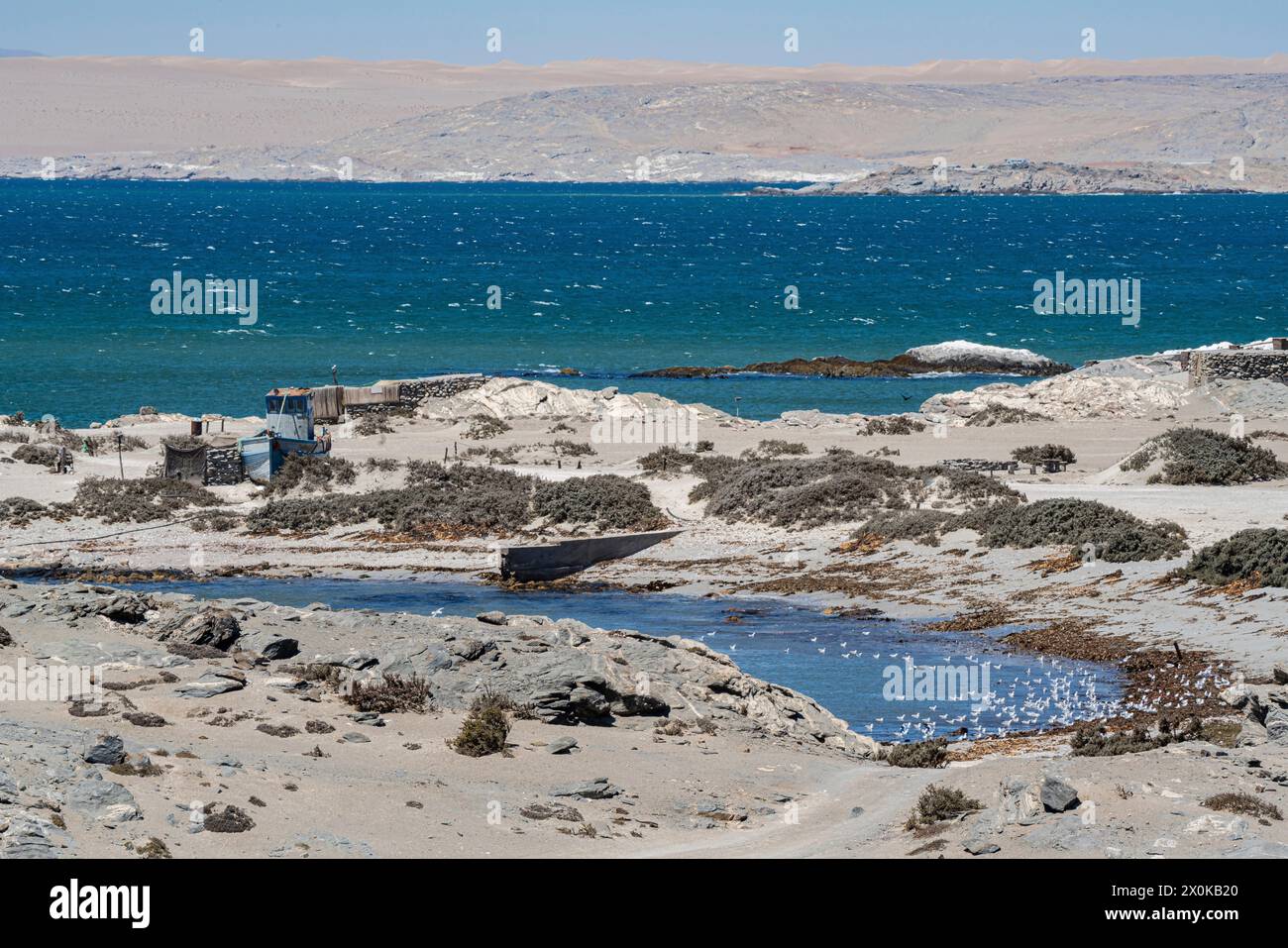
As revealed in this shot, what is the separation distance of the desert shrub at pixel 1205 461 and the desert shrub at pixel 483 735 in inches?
832

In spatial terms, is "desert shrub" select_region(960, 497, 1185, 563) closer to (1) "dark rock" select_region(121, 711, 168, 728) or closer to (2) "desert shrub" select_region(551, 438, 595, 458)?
(2) "desert shrub" select_region(551, 438, 595, 458)


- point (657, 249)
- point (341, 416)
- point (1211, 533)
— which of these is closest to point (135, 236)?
point (657, 249)

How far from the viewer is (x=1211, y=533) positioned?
96.1 ft

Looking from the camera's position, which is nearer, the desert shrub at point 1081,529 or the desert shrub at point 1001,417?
the desert shrub at point 1081,529

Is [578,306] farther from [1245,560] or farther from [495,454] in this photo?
[1245,560]

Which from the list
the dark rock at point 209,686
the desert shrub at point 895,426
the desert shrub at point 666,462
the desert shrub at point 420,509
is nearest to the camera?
the dark rock at point 209,686

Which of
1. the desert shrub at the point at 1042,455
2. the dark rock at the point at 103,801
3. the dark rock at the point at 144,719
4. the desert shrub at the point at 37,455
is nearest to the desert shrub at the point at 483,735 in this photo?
the dark rock at the point at 144,719

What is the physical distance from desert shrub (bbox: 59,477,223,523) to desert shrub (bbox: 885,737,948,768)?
2194 centimetres

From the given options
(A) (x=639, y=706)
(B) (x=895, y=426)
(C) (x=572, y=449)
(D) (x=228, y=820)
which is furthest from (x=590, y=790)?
(B) (x=895, y=426)

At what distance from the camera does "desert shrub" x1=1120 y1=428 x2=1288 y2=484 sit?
34.8 metres

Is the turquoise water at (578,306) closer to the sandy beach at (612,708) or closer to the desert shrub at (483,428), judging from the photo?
the desert shrub at (483,428)

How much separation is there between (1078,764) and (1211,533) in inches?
554

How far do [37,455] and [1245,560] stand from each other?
28.3m

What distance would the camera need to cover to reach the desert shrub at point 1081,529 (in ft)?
93.3
